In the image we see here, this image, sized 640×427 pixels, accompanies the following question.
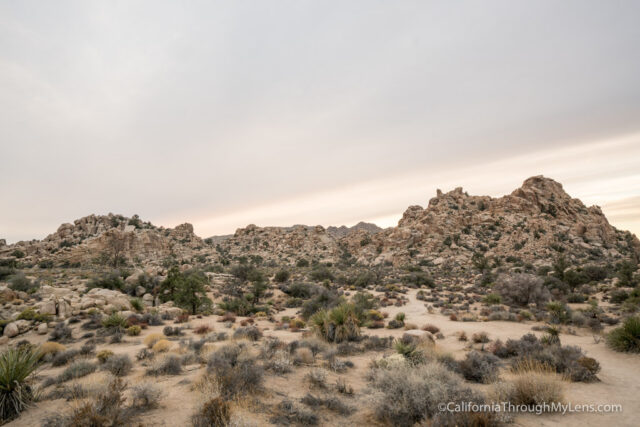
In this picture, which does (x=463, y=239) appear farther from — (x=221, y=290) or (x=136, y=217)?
(x=136, y=217)

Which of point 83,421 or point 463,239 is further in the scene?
point 463,239

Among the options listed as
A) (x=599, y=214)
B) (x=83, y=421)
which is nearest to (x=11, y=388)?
(x=83, y=421)

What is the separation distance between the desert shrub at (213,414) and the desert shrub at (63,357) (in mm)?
7243

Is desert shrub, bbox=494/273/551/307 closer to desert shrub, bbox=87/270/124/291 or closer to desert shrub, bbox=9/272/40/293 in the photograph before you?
desert shrub, bbox=87/270/124/291

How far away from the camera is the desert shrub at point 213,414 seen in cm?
438

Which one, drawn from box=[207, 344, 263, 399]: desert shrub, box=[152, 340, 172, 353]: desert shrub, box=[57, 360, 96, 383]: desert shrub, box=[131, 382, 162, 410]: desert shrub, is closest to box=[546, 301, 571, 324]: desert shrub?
box=[207, 344, 263, 399]: desert shrub

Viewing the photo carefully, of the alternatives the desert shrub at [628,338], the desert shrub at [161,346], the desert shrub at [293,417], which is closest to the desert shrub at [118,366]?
the desert shrub at [161,346]

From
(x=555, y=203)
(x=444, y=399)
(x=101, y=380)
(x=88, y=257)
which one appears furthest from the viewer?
(x=555, y=203)

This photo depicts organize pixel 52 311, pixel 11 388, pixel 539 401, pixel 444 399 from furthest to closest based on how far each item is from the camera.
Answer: pixel 52 311, pixel 11 388, pixel 539 401, pixel 444 399

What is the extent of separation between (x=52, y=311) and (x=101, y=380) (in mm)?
10694

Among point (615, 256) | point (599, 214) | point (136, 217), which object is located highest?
point (136, 217)

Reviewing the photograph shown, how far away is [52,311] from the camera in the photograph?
44.3ft

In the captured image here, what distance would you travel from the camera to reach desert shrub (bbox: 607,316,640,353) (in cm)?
791

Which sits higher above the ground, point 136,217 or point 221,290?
point 136,217
